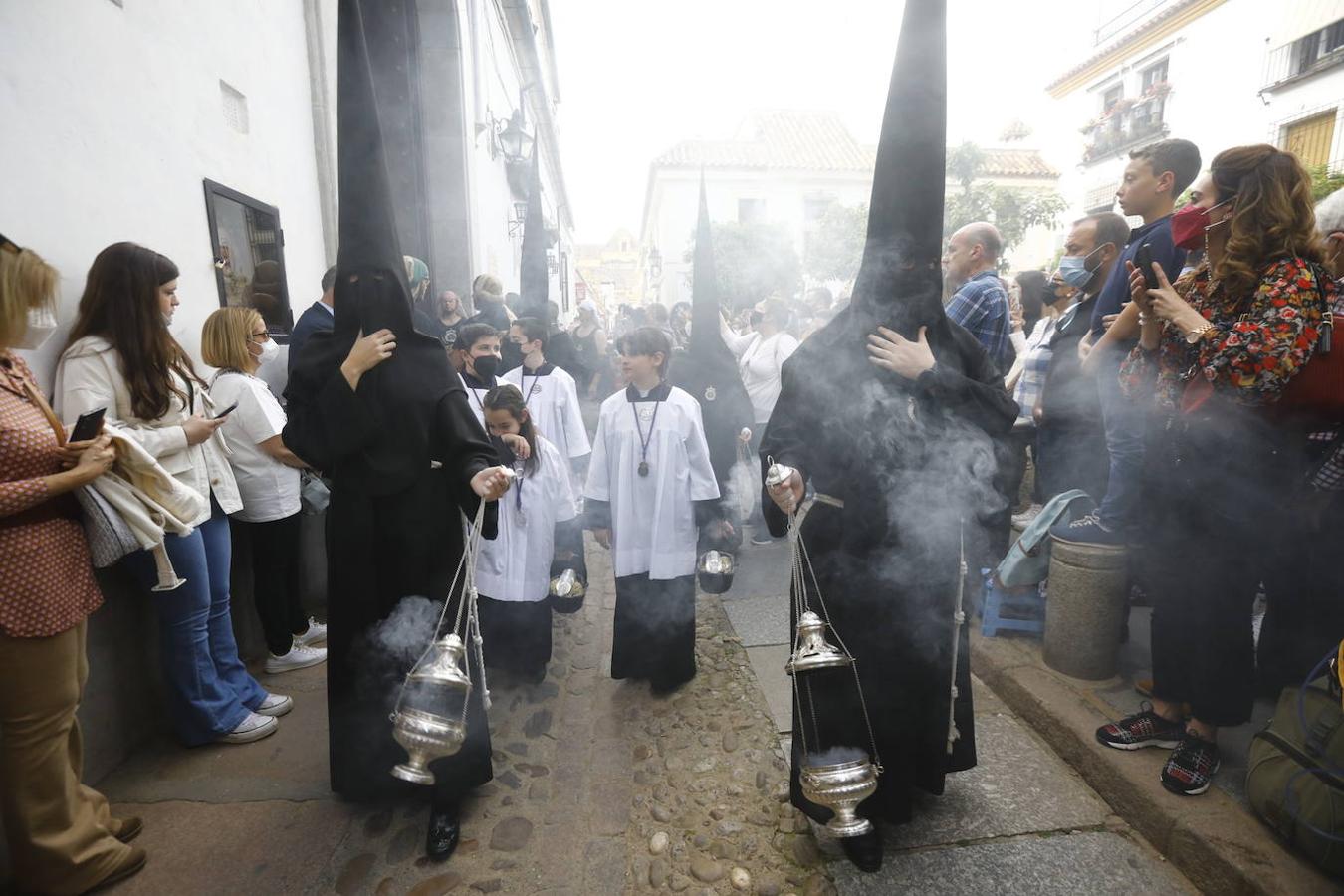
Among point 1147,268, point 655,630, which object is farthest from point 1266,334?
point 655,630

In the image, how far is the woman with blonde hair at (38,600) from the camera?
1945 millimetres

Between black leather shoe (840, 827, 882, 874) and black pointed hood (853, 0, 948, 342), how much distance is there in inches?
68.4

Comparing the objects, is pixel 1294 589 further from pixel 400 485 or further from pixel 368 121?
pixel 368 121

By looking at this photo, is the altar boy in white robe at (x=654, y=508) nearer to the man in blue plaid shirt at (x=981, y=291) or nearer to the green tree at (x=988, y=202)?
the man in blue plaid shirt at (x=981, y=291)

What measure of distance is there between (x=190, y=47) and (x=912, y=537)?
14.2 ft

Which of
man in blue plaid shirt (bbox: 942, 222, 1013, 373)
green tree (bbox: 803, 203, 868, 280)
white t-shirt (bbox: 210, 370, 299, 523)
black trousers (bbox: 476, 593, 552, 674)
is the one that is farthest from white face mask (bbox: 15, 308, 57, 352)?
green tree (bbox: 803, 203, 868, 280)

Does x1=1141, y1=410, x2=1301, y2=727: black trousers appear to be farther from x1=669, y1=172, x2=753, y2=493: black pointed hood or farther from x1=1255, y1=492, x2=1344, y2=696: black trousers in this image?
x1=669, y1=172, x2=753, y2=493: black pointed hood

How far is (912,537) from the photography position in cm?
242

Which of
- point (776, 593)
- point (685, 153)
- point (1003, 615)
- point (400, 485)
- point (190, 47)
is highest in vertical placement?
point (685, 153)

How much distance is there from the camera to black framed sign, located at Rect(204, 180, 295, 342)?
3811mm

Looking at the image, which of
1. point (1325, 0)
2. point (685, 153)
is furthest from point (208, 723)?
point (685, 153)

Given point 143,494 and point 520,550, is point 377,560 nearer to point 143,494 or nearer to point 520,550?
point 143,494

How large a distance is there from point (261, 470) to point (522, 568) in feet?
4.66

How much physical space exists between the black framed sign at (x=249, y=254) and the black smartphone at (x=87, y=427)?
6.36 feet
